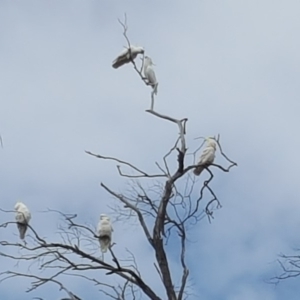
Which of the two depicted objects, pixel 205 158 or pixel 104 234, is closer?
Result: pixel 205 158

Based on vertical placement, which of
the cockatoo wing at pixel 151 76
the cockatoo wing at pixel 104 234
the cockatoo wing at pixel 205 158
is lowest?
the cockatoo wing at pixel 104 234

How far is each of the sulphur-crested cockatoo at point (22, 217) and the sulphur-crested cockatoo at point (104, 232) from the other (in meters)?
0.76

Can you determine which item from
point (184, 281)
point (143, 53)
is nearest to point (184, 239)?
point (184, 281)

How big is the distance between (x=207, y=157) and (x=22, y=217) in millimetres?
2212

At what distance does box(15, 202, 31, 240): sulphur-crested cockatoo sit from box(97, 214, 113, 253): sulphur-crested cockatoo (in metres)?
0.76

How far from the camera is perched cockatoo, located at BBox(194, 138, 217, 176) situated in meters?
11.0

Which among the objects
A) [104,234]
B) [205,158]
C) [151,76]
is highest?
[151,76]

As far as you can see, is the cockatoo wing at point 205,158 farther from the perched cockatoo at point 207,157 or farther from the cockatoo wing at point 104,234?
the cockatoo wing at point 104,234

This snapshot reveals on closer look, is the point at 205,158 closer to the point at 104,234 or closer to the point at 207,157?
the point at 207,157

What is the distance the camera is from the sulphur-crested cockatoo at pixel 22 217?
11.5m

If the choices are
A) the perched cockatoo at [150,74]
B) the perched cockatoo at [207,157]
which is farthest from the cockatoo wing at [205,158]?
the perched cockatoo at [150,74]

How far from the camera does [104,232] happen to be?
11.4m

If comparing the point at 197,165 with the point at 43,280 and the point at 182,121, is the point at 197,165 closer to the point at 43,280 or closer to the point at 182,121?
the point at 182,121

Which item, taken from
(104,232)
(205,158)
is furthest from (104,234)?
(205,158)
